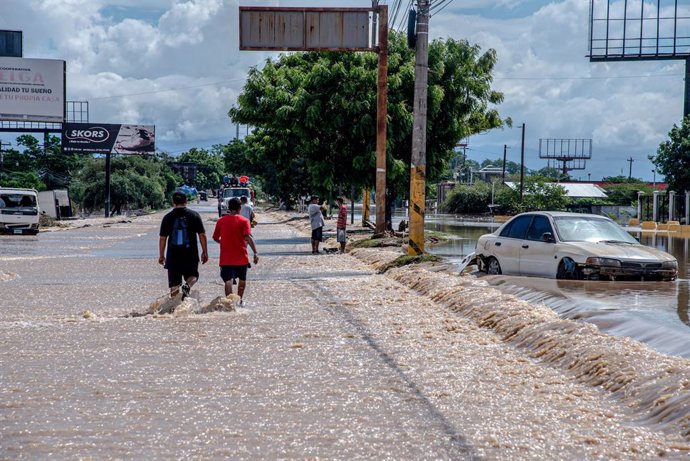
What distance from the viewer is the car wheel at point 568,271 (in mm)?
15506

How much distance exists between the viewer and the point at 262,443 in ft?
21.4

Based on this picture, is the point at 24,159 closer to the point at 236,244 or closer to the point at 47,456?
the point at 236,244

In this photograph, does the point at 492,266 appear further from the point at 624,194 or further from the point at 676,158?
the point at 624,194

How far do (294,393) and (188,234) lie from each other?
509 centimetres

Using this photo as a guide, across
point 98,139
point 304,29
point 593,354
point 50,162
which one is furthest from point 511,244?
point 50,162

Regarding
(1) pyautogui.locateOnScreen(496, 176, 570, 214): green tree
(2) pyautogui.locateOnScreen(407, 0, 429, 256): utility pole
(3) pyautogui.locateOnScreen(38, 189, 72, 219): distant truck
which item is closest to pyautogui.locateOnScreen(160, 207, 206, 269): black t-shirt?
(2) pyautogui.locateOnScreen(407, 0, 429, 256): utility pole

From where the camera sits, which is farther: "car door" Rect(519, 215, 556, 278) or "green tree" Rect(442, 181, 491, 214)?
"green tree" Rect(442, 181, 491, 214)

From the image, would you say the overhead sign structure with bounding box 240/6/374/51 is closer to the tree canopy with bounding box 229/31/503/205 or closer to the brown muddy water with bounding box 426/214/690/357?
the tree canopy with bounding box 229/31/503/205

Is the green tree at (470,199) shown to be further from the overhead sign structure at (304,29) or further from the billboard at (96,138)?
the overhead sign structure at (304,29)

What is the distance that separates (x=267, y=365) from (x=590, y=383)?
3166mm

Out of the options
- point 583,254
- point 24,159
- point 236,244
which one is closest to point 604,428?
point 236,244

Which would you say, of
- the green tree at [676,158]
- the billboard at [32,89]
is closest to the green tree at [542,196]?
the green tree at [676,158]

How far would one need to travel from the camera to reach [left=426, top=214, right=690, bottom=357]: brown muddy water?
394 inches

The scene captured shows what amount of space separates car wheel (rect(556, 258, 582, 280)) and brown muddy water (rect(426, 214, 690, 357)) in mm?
317
